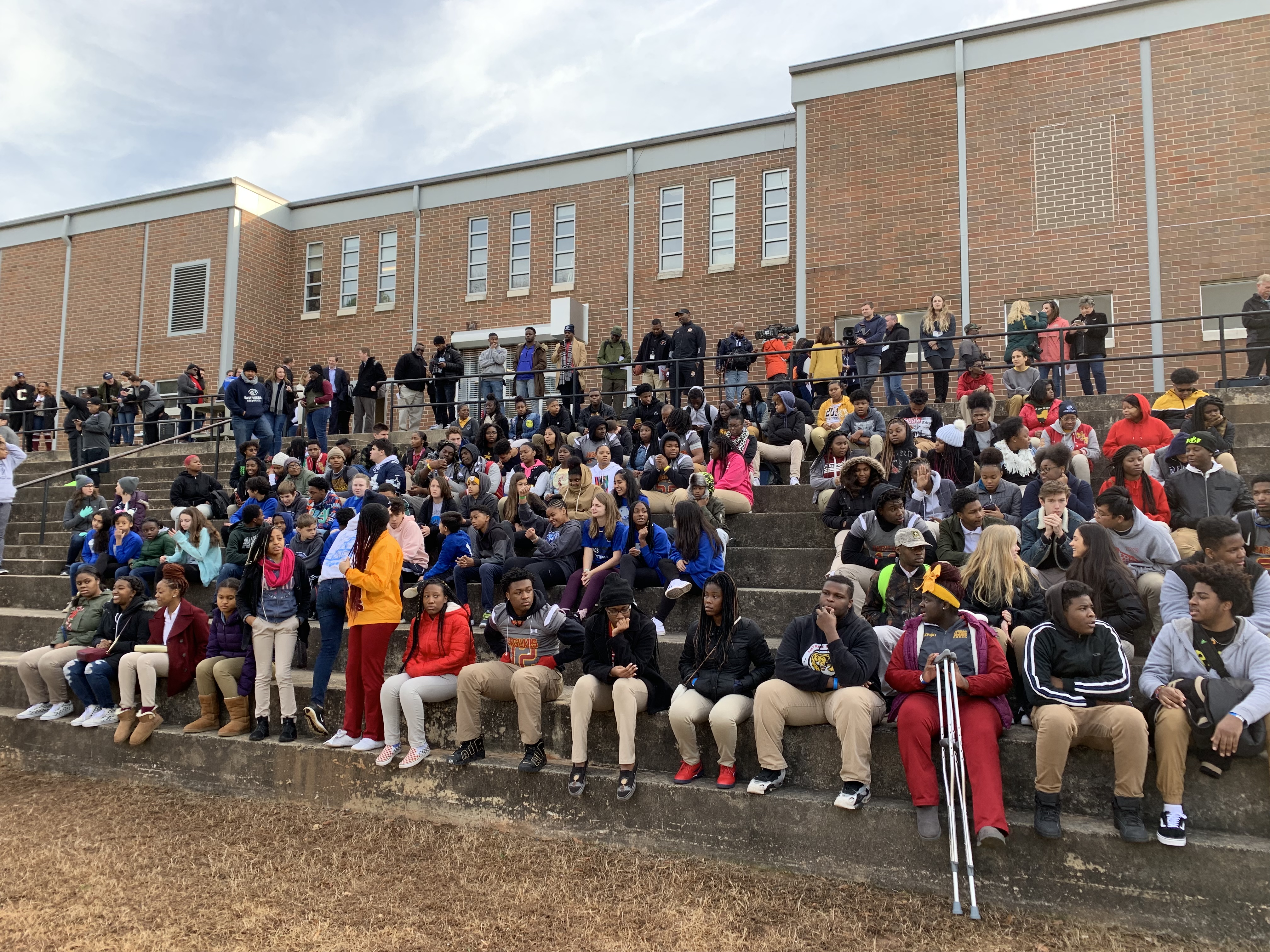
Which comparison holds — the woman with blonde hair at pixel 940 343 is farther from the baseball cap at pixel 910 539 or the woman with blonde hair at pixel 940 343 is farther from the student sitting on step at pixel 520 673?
the student sitting on step at pixel 520 673

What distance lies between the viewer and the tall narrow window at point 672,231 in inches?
778

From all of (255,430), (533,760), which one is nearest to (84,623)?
(533,760)

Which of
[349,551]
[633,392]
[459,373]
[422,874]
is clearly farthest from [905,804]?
[459,373]

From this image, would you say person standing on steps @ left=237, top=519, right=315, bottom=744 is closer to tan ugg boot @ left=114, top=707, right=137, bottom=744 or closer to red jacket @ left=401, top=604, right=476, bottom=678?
red jacket @ left=401, top=604, right=476, bottom=678

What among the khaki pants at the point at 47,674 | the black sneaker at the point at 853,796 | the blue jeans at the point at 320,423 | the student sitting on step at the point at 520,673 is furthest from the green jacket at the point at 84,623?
the black sneaker at the point at 853,796

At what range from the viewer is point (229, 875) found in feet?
19.8

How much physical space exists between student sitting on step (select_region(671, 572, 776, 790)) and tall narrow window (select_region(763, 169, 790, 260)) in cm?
1367

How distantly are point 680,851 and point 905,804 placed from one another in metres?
1.44

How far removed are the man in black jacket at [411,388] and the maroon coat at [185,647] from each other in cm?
722

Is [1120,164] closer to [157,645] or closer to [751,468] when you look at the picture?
[751,468]

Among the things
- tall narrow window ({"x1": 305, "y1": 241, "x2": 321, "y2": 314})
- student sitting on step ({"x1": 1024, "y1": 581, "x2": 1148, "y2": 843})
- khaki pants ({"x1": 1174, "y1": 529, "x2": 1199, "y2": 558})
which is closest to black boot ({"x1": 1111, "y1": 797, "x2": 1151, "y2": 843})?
student sitting on step ({"x1": 1024, "y1": 581, "x2": 1148, "y2": 843})

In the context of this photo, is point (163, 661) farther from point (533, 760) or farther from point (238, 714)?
point (533, 760)

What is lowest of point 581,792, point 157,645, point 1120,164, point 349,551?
point 581,792

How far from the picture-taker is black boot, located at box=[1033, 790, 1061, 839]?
16.2 ft
